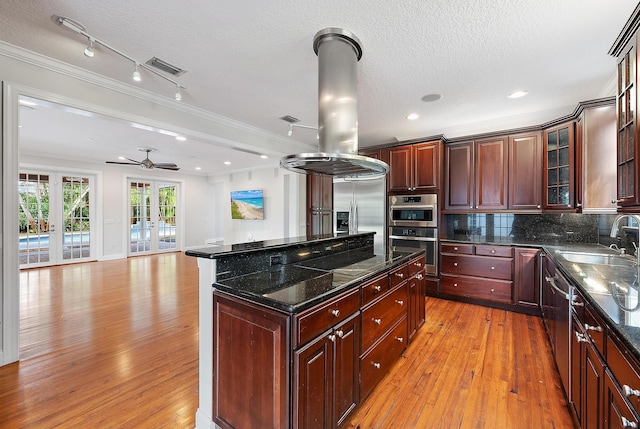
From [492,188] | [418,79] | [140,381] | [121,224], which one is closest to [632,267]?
[492,188]

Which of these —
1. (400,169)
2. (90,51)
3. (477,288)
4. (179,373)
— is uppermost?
(90,51)

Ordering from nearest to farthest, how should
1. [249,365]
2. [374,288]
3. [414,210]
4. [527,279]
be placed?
[249,365]
[374,288]
[527,279]
[414,210]

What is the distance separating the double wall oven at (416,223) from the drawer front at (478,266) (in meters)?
0.19

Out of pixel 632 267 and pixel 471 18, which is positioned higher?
pixel 471 18

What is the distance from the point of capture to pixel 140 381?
6.95 feet

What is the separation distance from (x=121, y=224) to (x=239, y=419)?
780 cm

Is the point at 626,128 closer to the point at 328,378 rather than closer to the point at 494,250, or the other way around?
the point at 494,250

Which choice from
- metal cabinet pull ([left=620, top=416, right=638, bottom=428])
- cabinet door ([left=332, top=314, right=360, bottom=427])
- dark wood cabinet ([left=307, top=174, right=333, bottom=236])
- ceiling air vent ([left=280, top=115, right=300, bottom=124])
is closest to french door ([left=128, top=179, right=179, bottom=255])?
dark wood cabinet ([left=307, top=174, right=333, bottom=236])

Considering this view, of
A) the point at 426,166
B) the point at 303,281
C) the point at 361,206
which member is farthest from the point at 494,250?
the point at 303,281

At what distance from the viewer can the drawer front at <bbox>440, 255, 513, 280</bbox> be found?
11.7ft

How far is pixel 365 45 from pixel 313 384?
2.43m

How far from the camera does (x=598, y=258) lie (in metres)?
2.50

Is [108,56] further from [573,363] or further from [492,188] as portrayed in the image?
[492,188]

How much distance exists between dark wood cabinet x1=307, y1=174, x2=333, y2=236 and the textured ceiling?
2.17m
